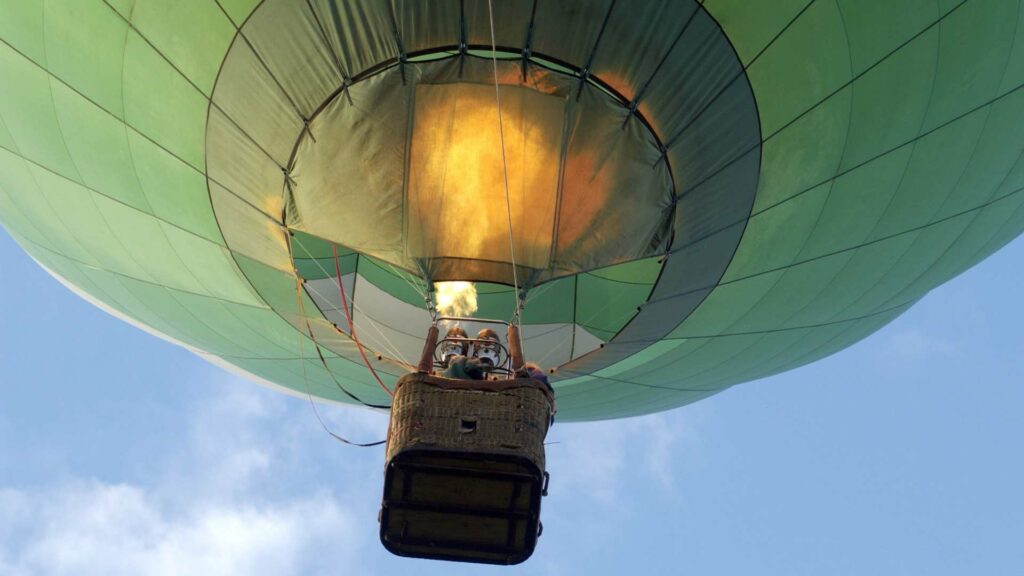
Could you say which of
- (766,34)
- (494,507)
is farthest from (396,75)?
(494,507)

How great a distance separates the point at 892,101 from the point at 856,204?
2.36 feet

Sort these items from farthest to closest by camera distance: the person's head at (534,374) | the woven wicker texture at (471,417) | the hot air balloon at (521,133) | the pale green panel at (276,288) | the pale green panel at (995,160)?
the pale green panel at (276,288) → the pale green panel at (995,160) → the hot air balloon at (521,133) → the person's head at (534,374) → the woven wicker texture at (471,417)

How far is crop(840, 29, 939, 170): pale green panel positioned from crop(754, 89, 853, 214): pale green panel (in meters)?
0.07

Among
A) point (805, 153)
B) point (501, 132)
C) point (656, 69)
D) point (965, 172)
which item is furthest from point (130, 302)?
→ point (965, 172)

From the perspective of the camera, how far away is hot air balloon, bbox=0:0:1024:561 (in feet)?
18.2

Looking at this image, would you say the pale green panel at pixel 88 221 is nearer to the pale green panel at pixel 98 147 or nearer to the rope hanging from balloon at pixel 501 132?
the pale green panel at pixel 98 147

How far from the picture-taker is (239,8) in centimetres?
546

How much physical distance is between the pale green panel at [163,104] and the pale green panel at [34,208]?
1.40 meters

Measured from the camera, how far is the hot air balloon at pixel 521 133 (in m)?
5.55

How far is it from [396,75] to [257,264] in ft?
5.81

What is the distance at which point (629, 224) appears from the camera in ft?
19.8

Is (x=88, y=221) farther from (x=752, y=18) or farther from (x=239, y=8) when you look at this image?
(x=752, y=18)

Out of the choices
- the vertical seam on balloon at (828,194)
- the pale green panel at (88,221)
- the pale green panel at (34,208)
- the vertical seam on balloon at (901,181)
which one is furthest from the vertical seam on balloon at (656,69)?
the pale green panel at (34,208)

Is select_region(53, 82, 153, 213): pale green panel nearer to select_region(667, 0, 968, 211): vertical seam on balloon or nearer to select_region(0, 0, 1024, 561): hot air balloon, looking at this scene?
select_region(0, 0, 1024, 561): hot air balloon
